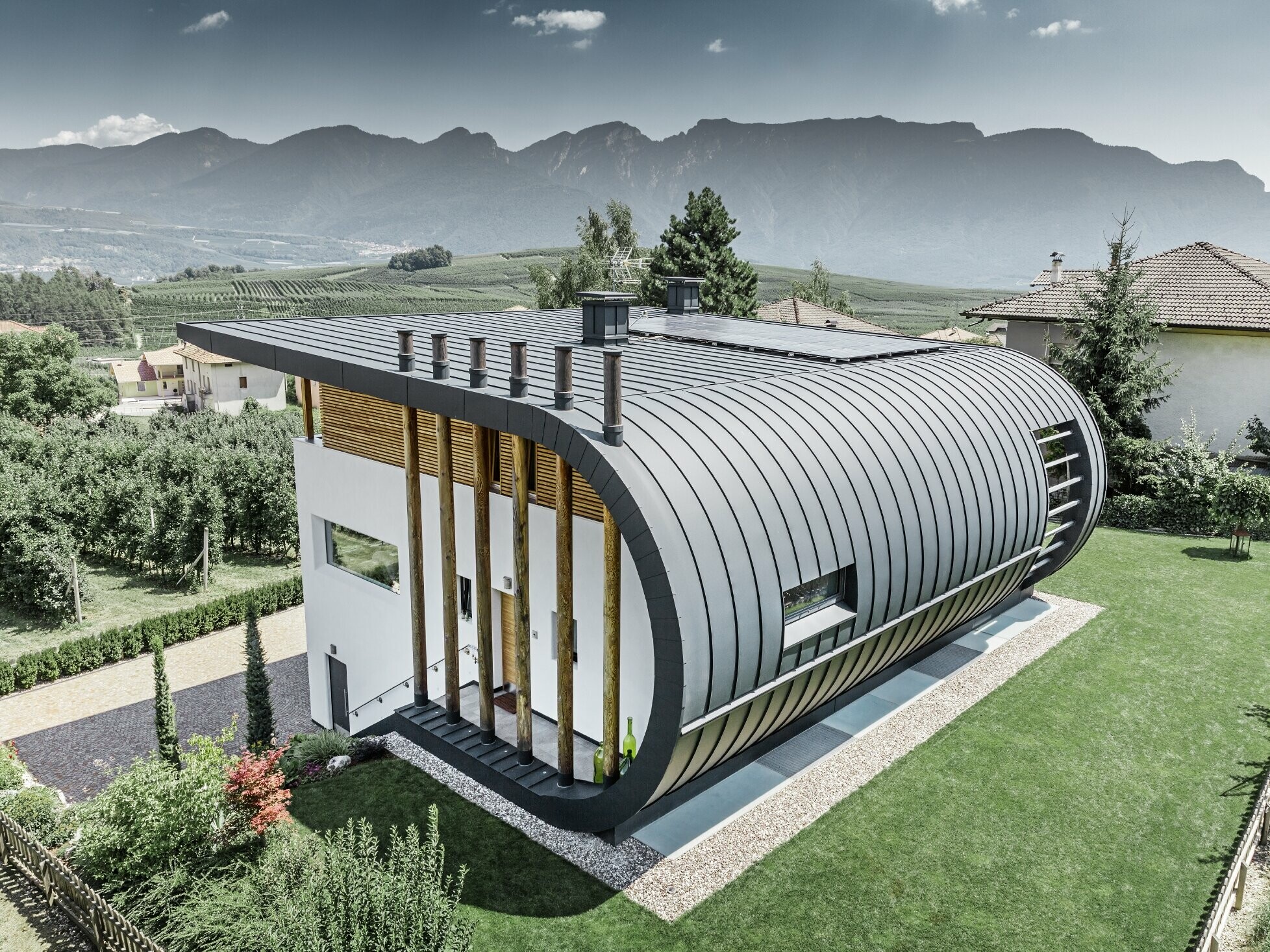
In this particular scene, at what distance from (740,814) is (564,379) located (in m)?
6.37

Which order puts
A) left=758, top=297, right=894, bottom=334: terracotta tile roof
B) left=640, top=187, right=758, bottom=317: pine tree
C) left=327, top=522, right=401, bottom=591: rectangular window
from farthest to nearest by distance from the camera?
left=640, top=187, right=758, bottom=317: pine tree → left=758, top=297, right=894, bottom=334: terracotta tile roof → left=327, top=522, right=401, bottom=591: rectangular window

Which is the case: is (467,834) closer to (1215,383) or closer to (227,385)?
(1215,383)

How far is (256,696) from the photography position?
1525cm

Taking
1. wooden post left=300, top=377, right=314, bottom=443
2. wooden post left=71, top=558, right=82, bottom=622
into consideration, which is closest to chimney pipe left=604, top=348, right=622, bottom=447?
wooden post left=300, top=377, right=314, bottom=443

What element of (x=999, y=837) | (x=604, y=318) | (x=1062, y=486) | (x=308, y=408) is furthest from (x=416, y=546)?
(x=1062, y=486)

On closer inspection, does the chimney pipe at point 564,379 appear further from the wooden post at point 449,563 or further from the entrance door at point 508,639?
the entrance door at point 508,639

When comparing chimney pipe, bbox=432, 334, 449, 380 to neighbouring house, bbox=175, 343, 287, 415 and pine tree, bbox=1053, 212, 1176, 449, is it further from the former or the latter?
neighbouring house, bbox=175, 343, 287, 415

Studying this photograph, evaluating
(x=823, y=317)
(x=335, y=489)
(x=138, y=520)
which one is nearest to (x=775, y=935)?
(x=335, y=489)

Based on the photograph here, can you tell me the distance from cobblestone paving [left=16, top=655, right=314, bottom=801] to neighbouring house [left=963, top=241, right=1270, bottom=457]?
83.4ft

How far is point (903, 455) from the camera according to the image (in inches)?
492

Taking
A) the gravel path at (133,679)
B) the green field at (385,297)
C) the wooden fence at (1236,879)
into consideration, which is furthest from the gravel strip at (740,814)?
the green field at (385,297)

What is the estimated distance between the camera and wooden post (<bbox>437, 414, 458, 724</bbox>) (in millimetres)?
12758

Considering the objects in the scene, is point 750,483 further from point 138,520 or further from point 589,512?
point 138,520

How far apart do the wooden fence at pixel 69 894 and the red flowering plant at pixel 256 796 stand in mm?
1789
